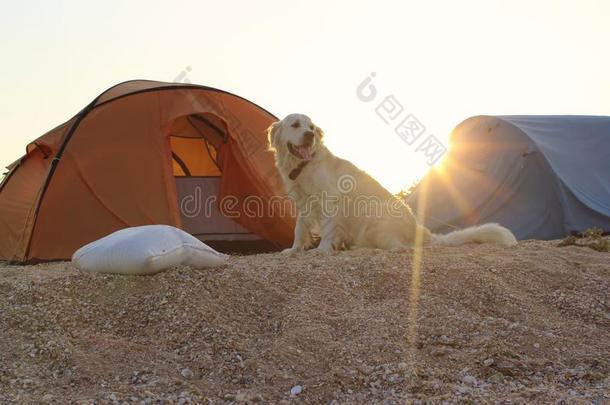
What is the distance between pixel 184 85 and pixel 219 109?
436mm

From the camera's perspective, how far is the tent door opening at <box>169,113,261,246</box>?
259 inches

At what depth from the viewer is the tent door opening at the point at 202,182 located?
259 inches

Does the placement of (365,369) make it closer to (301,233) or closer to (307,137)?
(301,233)

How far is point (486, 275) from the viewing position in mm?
3400

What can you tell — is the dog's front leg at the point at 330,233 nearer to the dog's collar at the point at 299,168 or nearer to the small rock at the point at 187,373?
the dog's collar at the point at 299,168

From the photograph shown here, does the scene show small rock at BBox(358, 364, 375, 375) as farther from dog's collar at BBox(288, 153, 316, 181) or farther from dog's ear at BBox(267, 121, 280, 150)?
dog's ear at BBox(267, 121, 280, 150)

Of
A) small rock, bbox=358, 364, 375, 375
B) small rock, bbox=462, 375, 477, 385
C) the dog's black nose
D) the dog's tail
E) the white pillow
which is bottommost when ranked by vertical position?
small rock, bbox=462, 375, 477, 385

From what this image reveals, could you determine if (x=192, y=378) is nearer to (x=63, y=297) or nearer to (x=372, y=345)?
(x=372, y=345)

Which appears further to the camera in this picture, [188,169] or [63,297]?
[188,169]

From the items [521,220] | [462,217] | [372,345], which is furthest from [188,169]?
[372,345]

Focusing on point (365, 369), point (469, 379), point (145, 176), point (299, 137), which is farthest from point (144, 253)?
point (145, 176)

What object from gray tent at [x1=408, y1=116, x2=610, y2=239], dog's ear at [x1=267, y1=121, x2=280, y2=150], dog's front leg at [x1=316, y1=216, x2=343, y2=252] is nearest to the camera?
dog's front leg at [x1=316, y1=216, x2=343, y2=252]

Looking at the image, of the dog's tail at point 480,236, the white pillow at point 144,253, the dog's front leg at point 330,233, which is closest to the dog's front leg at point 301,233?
the dog's front leg at point 330,233

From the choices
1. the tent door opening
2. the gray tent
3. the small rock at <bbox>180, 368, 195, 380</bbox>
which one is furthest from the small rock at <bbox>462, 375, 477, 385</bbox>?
the gray tent
